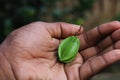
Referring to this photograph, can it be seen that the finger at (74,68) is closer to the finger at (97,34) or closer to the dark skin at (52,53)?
the dark skin at (52,53)

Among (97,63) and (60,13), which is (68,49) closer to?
(97,63)

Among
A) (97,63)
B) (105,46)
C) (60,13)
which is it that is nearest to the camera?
(97,63)

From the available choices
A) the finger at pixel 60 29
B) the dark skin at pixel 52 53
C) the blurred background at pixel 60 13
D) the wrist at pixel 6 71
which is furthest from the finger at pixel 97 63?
the blurred background at pixel 60 13

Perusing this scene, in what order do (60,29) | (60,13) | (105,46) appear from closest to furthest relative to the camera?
1. (105,46)
2. (60,29)
3. (60,13)

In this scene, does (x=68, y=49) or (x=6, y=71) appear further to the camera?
(x=68, y=49)

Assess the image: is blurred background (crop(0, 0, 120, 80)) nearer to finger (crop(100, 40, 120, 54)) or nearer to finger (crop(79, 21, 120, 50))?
finger (crop(79, 21, 120, 50))

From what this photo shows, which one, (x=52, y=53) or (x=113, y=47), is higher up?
(x=113, y=47)

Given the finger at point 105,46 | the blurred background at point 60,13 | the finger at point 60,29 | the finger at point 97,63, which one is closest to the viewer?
the finger at point 97,63

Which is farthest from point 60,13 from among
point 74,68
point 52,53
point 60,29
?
point 74,68
